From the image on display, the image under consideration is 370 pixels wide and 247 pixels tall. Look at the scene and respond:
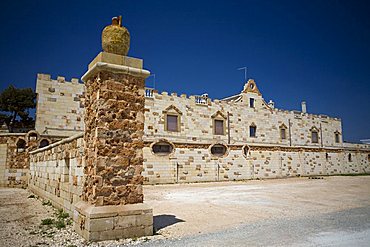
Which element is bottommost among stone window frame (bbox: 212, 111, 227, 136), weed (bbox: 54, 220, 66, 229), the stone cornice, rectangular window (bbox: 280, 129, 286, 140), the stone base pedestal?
weed (bbox: 54, 220, 66, 229)

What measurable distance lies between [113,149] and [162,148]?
1320 cm

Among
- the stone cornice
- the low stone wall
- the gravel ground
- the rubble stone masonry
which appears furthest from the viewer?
the low stone wall

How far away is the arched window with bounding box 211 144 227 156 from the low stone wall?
12189 mm

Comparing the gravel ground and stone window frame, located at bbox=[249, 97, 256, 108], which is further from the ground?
stone window frame, located at bbox=[249, 97, 256, 108]

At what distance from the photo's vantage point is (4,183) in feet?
48.8

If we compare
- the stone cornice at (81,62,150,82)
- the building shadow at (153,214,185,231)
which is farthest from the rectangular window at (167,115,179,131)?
the stone cornice at (81,62,150,82)

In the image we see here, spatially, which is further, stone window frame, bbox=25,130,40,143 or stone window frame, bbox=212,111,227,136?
stone window frame, bbox=212,111,227,136

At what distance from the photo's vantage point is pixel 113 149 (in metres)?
5.26

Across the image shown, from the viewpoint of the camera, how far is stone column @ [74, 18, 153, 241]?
4.95 meters

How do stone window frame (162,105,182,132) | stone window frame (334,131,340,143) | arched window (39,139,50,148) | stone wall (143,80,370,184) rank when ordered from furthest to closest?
stone window frame (334,131,340,143) < stone window frame (162,105,182,132) < stone wall (143,80,370,184) < arched window (39,139,50,148)

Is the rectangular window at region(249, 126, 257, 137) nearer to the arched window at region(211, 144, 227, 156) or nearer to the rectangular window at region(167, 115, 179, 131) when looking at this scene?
the arched window at region(211, 144, 227, 156)

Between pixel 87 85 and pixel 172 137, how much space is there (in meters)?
15.5

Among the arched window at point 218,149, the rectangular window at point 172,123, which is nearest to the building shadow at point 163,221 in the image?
the arched window at point 218,149

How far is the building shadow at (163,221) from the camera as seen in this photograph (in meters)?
5.91
